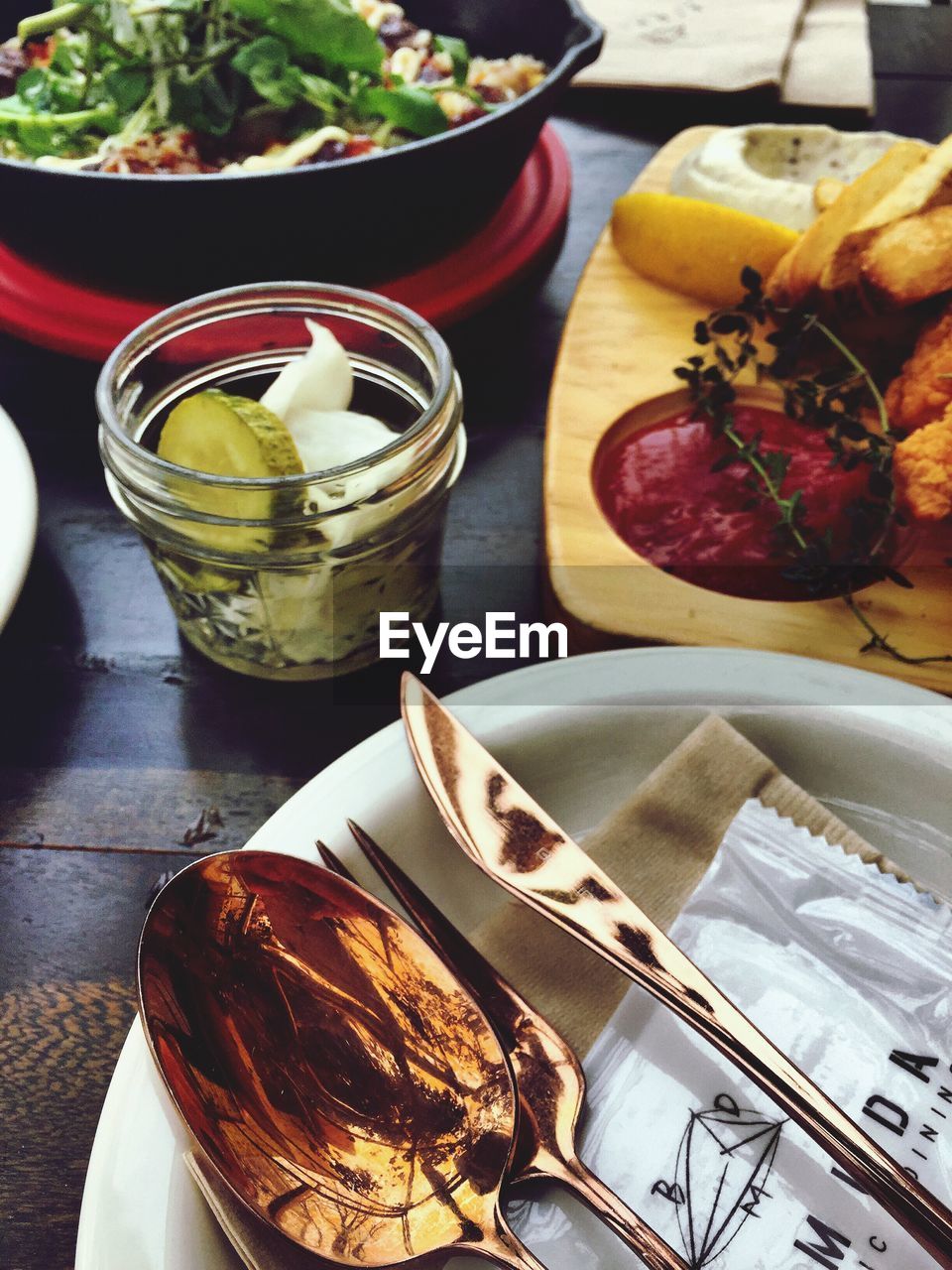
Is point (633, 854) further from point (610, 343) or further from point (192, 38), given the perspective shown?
point (192, 38)

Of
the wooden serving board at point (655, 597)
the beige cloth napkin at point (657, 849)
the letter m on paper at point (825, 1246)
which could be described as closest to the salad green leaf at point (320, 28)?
the wooden serving board at point (655, 597)

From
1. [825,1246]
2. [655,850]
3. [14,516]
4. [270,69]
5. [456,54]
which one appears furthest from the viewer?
[456,54]

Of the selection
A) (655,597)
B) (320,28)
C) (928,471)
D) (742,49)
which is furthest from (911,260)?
(742,49)

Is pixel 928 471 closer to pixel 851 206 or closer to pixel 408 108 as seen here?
pixel 851 206

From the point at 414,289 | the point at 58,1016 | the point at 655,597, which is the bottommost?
the point at 58,1016

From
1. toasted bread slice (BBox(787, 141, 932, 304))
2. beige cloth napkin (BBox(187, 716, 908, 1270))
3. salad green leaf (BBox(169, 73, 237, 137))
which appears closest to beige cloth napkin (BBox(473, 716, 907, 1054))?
beige cloth napkin (BBox(187, 716, 908, 1270))

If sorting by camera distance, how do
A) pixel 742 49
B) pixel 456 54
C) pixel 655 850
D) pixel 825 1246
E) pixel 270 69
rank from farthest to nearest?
1. pixel 742 49
2. pixel 456 54
3. pixel 270 69
4. pixel 655 850
5. pixel 825 1246
